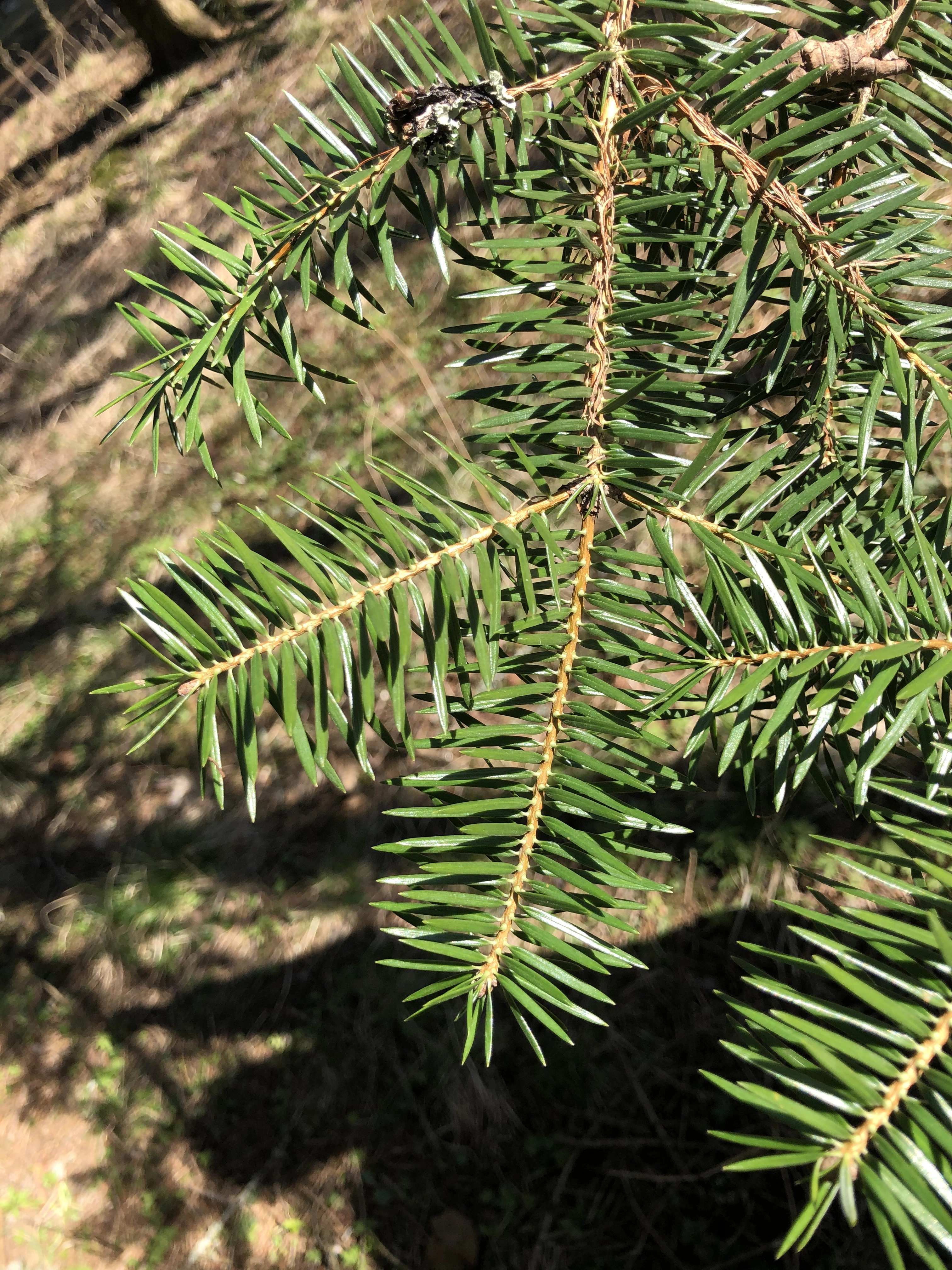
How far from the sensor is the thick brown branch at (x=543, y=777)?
448 millimetres

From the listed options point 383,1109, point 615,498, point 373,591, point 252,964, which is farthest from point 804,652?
point 252,964

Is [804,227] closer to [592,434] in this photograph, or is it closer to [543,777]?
[592,434]

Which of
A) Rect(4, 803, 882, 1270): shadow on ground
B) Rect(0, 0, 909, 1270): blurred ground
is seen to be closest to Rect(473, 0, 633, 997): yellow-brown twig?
Rect(4, 803, 882, 1270): shadow on ground

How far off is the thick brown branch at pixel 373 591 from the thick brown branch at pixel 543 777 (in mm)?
36

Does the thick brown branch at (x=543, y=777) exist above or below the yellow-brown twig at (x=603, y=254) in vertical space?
below

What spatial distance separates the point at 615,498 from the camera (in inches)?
20.7

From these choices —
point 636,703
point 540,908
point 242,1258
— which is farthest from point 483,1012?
point 242,1258

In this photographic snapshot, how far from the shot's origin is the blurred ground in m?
1.81

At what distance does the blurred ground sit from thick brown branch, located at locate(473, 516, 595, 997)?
1.51m

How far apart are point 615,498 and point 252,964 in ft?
7.76

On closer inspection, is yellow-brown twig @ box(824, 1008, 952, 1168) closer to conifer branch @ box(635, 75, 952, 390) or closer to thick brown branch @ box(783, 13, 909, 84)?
conifer branch @ box(635, 75, 952, 390)

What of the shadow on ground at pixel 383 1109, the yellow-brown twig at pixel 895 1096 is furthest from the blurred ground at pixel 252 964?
the yellow-brown twig at pixel 895 1096

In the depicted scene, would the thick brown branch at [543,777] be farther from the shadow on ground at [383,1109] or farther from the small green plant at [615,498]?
the shadow on ground at [383,1109]

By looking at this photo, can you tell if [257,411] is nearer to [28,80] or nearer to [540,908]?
[540,908]
